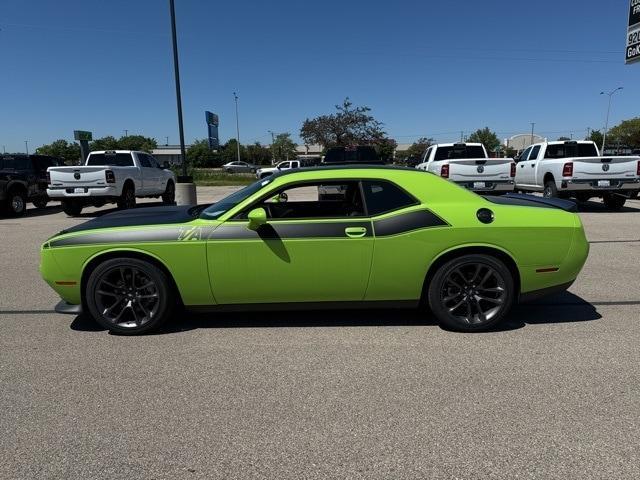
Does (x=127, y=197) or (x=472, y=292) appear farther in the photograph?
(x=127, y=197)

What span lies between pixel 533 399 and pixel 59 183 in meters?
13.8

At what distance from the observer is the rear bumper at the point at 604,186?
12781 mm

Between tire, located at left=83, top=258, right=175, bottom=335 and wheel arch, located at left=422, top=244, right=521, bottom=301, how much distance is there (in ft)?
7.62

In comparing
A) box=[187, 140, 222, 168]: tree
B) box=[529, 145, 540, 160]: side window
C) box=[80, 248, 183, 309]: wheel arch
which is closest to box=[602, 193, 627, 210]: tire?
box=[529, 145, 540, 160]: side window

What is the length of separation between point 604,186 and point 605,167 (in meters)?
0.49

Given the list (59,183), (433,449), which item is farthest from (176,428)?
(59,183)

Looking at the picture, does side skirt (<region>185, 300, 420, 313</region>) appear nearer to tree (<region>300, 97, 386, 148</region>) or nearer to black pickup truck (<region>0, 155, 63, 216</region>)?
black pickup truck (<region>0, 155, 63, 216</region>)

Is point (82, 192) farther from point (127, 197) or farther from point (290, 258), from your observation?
point (290, 258)

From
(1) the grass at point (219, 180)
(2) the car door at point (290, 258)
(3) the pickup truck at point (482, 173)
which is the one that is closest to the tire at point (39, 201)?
(3) the pickup truck at point (482, 173)

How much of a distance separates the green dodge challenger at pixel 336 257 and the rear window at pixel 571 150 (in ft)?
38.3

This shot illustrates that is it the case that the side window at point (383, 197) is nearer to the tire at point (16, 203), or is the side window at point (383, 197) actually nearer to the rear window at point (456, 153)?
the rear window at point (456, 153)

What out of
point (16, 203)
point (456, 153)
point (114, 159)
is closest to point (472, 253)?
point (456, 153)

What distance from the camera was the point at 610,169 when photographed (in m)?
12.8

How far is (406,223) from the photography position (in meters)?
4.30
